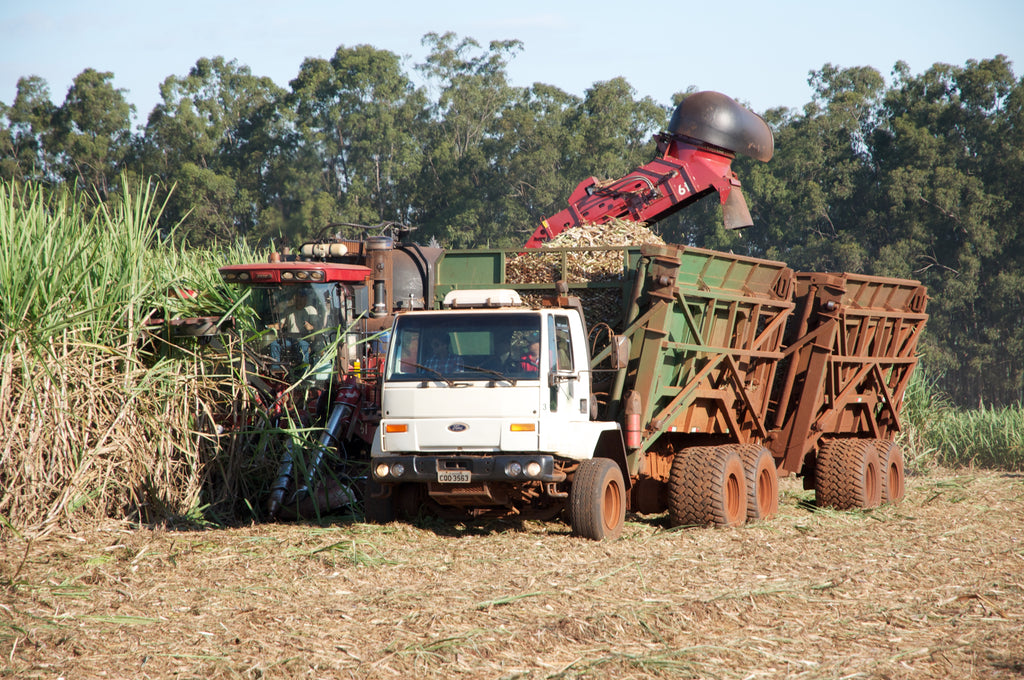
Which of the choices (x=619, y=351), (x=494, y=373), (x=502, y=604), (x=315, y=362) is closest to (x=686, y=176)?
(x=619, y=351)

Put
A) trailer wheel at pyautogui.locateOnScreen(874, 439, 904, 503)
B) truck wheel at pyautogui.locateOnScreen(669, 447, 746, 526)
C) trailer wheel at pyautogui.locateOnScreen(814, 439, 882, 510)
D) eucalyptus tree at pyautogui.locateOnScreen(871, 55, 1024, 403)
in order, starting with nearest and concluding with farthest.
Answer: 1. truck wheel at pyautogui.locateOnScreen(669, 447, 746, 526)
2. trailer wheel at pyautogui.locateOnScreen(814, 439, 882, 510)
3. trailer wheel at pyautogui.locateOnScreen(874, 439, 904, 503)
4. eucalyptus tree at pyautogui.locateOnScreen(871, 55, 1024, 403)

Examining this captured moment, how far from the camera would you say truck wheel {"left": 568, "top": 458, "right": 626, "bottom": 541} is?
30.7 ft

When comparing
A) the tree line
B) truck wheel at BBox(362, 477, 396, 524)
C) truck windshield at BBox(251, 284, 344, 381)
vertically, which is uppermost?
the tree line

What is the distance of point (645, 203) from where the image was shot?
13.8m

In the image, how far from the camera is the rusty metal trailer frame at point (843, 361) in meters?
12.6

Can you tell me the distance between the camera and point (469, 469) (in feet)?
30.3

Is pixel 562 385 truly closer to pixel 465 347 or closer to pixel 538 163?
pixel 465 347

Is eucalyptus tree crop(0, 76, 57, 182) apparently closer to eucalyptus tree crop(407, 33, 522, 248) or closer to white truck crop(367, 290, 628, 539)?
eucalyptus tree crop(407, 33, 522, 248)

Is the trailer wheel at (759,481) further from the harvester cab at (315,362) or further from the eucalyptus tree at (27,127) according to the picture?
the eucalyptus tree at (27,127)

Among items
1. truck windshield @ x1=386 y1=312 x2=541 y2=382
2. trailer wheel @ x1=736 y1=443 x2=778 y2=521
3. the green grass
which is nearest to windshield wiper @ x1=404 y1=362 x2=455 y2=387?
truck windshield @ x1=386 y1=312 x2=541 y2=382

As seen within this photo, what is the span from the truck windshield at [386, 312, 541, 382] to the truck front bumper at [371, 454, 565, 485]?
72cm

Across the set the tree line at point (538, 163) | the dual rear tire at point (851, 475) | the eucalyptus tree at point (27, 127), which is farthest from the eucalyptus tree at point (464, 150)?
the dual rear tire at point (851, 475)

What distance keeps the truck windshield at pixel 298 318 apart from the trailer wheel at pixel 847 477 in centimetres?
617

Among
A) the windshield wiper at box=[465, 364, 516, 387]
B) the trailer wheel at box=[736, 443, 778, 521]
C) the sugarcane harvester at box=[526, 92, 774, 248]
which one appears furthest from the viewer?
the sugarcane harvester at box=[526, 92, 774, 248]
